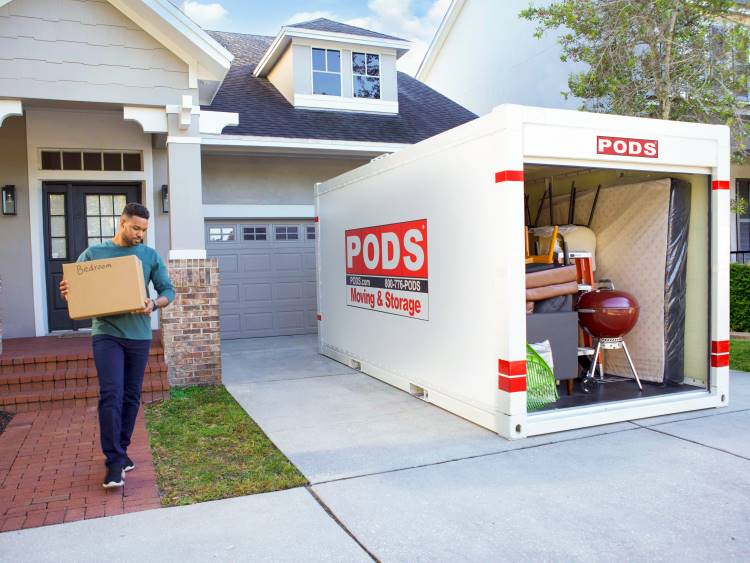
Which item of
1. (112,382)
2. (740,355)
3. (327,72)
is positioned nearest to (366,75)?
(327,72)

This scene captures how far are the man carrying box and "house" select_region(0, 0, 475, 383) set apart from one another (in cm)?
300

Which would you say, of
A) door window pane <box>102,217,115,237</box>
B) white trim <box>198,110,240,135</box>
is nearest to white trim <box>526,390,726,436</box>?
white trim <box>198,110,240,135</box>

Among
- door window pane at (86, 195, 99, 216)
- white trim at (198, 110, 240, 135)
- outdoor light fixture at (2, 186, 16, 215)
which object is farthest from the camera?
door window pane at (86, 195, 99, 216)

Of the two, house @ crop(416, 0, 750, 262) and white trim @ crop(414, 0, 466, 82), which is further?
white trim @ crop(414, 0, 466, 82)

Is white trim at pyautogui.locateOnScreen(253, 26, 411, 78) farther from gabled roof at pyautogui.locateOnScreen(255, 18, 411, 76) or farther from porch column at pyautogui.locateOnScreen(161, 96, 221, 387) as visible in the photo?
porch column at pyautogui.locateOnScreen(161, 96, 221, 387)

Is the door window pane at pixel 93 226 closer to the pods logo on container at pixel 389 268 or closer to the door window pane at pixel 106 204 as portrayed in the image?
the door window pane at pixel 106 204

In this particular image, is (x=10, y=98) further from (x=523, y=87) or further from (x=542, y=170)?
(x=523, y=87)

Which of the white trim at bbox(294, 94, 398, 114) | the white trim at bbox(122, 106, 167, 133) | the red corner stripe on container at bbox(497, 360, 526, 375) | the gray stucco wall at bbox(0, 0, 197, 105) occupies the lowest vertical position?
the red corner stripe on container at bbox(497, 360, 526, 375)

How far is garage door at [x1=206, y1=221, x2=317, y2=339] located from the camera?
1181 cm

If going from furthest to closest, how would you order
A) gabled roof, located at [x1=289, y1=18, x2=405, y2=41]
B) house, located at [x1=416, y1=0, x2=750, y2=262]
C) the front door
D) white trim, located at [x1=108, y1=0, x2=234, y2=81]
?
house, located at [x1=416, y1=0, x2=750, y2=262] < gabled roof, located at [x1=289, y1=18, x2=405, y2=41] < the front door < white trim, located at [x1=108, y1=0, x2=234, y2=81]

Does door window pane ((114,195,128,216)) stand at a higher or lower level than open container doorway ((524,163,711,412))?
higher

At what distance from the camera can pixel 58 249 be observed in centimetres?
934

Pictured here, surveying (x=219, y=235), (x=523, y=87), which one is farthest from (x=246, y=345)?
(x=523, y=87)

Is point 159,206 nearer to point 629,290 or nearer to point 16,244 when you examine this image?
point 16,244
